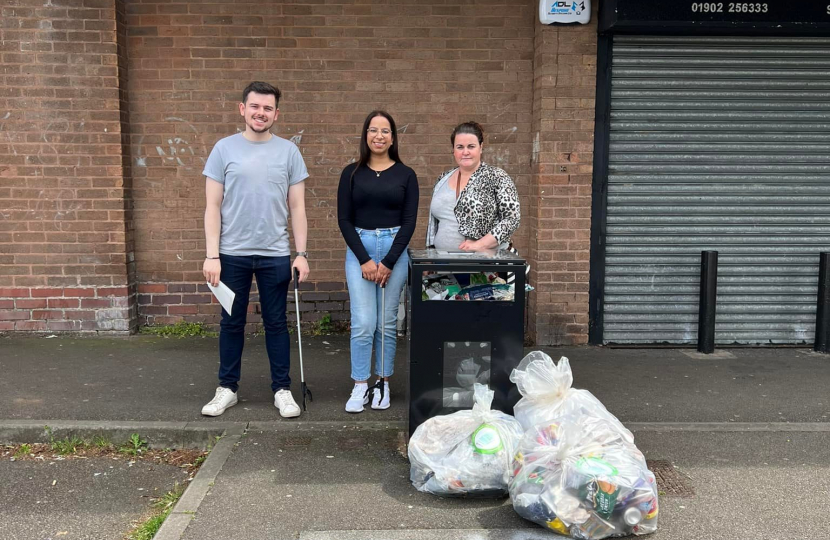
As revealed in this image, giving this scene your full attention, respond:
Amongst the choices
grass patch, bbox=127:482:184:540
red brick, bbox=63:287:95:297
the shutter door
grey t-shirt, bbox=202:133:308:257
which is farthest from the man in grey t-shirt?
the shutter door

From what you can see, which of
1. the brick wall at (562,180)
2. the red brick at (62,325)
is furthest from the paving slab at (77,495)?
the brick wall at (562,180)

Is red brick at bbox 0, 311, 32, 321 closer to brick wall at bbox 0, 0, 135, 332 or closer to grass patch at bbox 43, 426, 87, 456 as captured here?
brick wall at bbox 0, 0, 135, 332

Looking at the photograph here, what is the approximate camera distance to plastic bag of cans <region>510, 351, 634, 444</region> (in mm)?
3494

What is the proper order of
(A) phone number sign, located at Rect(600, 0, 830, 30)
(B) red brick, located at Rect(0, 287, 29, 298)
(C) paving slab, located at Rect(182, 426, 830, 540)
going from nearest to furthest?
(C) paving slab, located at Rect(182, 426, 830, 540), (A) phone number sign, located at Rect(600, 0, 830, 30), (B) red brick, located at Rect(0, 287, 29, 298)

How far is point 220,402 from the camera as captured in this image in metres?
4.64

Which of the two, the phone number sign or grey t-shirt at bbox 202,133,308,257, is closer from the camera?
grey t-shirt at bbox 202,133,308,257

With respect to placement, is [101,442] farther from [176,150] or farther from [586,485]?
[176,150]

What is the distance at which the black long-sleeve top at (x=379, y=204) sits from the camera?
4500mm

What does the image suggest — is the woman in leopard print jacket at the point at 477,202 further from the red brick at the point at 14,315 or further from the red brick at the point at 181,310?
the red brick at the point at 14,315

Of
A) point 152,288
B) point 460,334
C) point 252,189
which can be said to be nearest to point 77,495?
point 252,189

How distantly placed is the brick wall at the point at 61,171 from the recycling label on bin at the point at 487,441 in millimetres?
4347

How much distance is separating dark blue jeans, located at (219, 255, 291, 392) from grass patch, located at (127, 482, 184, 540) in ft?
3.15

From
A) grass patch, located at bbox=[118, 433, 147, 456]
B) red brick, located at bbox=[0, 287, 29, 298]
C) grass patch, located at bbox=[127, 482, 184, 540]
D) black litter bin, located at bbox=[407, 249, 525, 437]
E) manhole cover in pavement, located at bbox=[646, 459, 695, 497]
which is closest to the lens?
grass patch, located at bbox=[127, 482, 184, 540]

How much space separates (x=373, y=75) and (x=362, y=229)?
2573mm
